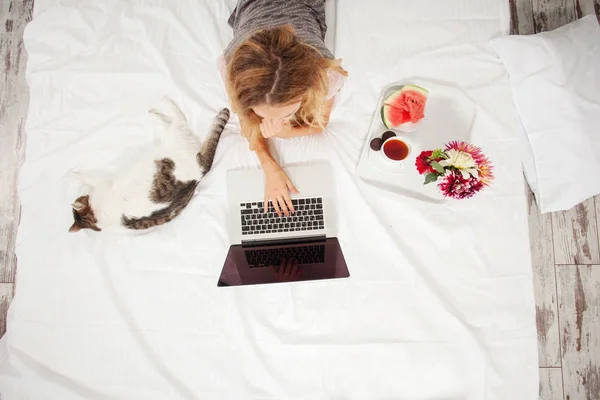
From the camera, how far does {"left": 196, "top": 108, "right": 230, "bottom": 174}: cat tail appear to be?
1400 mm

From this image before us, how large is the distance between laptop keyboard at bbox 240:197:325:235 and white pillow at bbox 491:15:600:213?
817mm

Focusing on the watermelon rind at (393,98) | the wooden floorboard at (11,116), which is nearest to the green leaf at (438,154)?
the watermelon rind at (393,98)

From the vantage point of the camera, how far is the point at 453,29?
1471mm

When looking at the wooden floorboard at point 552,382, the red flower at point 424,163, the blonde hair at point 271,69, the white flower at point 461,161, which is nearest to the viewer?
the blonde hair at point 271,69

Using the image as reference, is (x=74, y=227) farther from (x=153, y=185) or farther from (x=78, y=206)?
(x=153, y=185)

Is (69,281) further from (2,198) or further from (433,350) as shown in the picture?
(433,350)

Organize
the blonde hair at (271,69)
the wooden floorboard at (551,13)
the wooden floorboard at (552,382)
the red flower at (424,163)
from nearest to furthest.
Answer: the blonde hair at (271,69) < the red flower at (424,163) < the wooden floorboard at (552,382) < the wooden floorboard at (551,13)

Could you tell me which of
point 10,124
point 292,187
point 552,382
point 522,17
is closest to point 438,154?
point 292,187

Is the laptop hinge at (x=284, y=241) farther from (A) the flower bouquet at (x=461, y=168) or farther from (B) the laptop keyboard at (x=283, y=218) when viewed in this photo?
(A) the flower bouquet at (x=461, y=168)

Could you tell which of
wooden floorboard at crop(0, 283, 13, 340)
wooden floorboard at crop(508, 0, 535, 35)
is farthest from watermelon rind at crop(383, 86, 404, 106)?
wooden floorboard at crop(0, 283, 13, 340)

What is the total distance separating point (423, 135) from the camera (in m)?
1.35

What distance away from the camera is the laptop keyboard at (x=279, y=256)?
1.32 meters

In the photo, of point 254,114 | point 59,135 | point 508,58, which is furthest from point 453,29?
point 59,135

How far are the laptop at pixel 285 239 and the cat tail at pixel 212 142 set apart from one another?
16 cm
